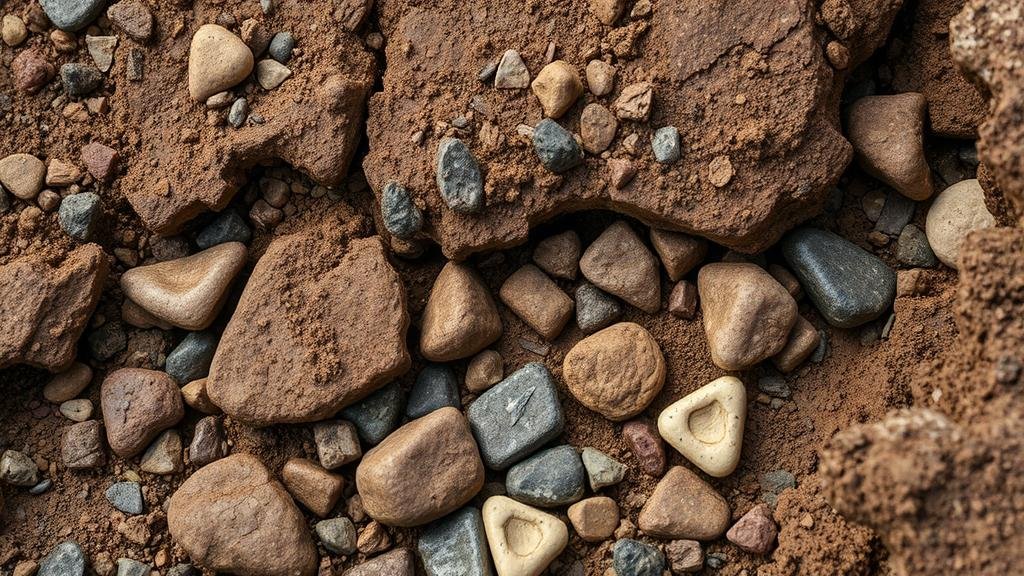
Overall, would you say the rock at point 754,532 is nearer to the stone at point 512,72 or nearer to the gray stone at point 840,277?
the gray stone at point 840,277

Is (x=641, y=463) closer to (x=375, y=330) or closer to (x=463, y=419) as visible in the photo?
(x=463, y=419)

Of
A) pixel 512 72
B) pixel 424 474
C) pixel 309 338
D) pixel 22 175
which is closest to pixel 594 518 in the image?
pixel 424 474

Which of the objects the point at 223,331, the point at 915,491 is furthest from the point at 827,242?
the point at 223,331

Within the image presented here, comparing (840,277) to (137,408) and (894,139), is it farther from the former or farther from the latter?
(137,408)

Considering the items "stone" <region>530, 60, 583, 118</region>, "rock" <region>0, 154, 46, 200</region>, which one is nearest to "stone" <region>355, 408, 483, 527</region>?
"stone" <region>530, 60, 583, 118</region>

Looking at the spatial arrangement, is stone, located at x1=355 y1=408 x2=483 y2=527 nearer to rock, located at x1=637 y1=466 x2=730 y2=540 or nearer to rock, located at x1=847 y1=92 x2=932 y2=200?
rock, located at x1=637 y1=466 x2=730 y2=540
